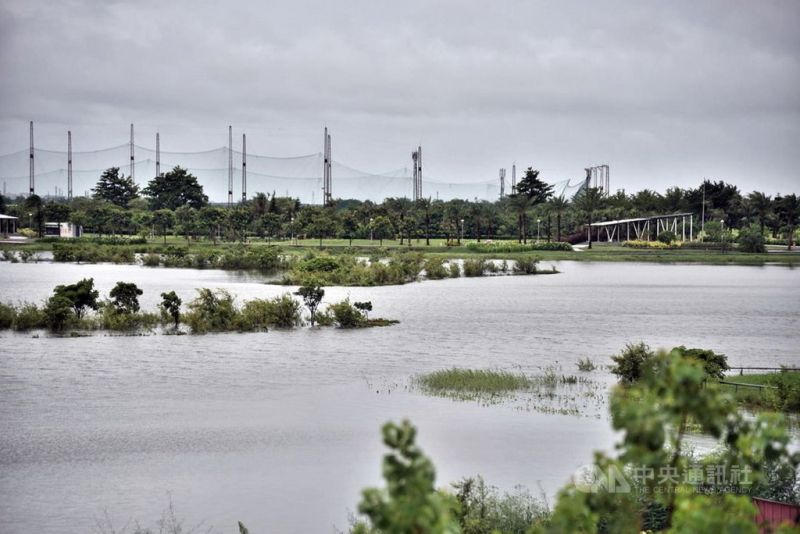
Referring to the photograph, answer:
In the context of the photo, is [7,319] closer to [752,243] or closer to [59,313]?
[59,313]

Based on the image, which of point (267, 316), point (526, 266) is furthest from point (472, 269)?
point (267, 316)

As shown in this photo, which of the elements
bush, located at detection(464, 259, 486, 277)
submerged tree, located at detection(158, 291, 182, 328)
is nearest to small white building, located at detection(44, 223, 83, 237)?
bush, located at detection(464, 259, 486, 277)

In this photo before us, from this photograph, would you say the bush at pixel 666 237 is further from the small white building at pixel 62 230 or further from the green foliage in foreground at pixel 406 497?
the green foliage in foreground at pixel 406 497

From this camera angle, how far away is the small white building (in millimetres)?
129125

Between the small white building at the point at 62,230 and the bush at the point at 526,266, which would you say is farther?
the small white building at the point at 62,230

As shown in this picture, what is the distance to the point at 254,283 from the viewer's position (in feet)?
216

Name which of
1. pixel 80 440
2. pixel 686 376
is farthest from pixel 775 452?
pixel 80 440

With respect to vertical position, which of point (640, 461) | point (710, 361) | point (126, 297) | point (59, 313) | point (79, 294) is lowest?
point (59, 313)

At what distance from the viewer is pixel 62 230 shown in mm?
132500

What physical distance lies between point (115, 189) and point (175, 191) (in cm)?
1944

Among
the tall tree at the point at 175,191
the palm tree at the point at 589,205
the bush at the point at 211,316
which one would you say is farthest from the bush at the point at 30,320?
the tall tree at the point at 175,191

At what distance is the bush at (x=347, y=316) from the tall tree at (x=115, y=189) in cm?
13154

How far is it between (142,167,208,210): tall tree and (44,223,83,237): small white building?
68.4 ft

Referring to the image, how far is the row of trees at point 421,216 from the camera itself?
115 metres
